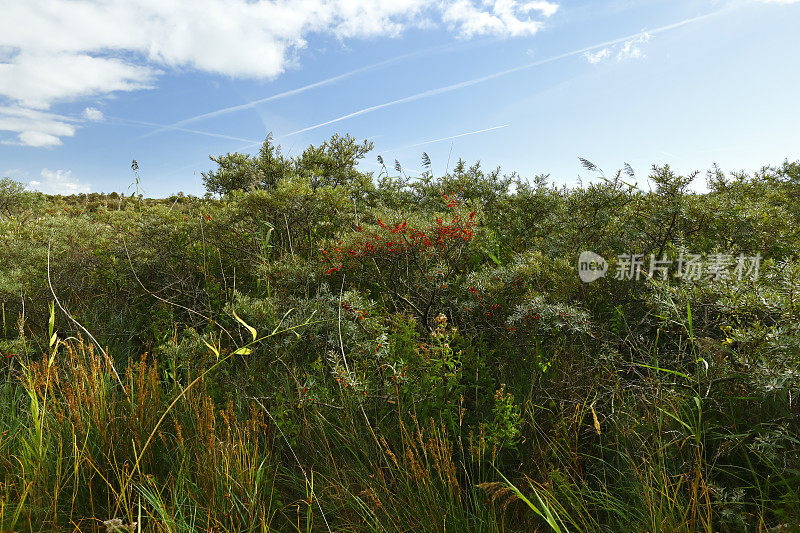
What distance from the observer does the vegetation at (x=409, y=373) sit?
2.09m

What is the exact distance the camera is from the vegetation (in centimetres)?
209

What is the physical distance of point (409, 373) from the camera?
2881 mm

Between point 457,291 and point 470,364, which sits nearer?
point 470,364

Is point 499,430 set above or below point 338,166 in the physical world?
below

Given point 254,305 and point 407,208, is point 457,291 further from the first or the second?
point 407,208

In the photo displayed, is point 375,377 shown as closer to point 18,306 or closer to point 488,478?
point 488,478

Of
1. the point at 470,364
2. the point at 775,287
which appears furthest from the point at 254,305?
the point at 775,287

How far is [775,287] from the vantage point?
255 centimetres

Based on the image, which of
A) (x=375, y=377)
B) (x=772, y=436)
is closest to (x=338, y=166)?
(x=375, y=377)

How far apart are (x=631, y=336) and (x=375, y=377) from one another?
2.03 meters

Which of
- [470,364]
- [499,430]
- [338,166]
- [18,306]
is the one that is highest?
[338,166]

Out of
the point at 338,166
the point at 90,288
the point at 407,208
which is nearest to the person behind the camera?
the point at 90,288

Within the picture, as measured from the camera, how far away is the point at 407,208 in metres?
6.58

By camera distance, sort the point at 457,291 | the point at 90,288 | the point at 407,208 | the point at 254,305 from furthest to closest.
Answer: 1. the point at 407,208
2. the point at 90,288
3. the point at 457,291
4. the point at 254,305
